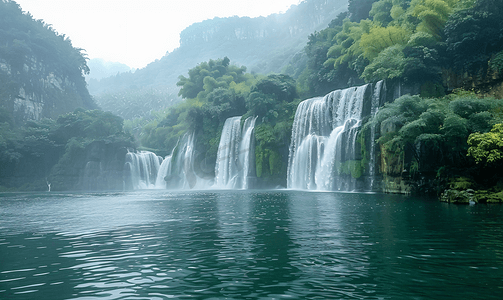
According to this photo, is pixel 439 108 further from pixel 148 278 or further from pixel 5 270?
pixel 5 270

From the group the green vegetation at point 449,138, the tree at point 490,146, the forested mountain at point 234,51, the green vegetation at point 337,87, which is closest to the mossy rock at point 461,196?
the green vegetation at point 337,87

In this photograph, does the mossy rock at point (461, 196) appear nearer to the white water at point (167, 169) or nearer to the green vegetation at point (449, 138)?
the green vegetation at point (449, 138)

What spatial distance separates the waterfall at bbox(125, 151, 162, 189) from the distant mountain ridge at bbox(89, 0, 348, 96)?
2636 inches

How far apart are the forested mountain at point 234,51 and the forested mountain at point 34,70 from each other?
37.3 m

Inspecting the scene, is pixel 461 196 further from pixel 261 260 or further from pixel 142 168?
pixel 142 168

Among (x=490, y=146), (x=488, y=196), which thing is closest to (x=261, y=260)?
(x=488, y=196)

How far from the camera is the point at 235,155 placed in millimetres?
47781

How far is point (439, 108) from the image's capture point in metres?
21.9

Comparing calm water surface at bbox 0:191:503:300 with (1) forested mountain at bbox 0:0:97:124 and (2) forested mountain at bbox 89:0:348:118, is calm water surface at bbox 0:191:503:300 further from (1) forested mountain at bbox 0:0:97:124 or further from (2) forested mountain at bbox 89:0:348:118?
(2) forested mountain at bbox 89:0:348:118

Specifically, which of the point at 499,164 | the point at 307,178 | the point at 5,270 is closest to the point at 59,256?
the point at 5,270

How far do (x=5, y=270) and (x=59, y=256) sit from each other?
3.79 feet

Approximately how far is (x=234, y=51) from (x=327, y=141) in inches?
5911

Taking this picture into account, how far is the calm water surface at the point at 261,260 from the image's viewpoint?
4.96 meters

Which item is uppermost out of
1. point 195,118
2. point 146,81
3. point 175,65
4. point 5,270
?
point 175,65
